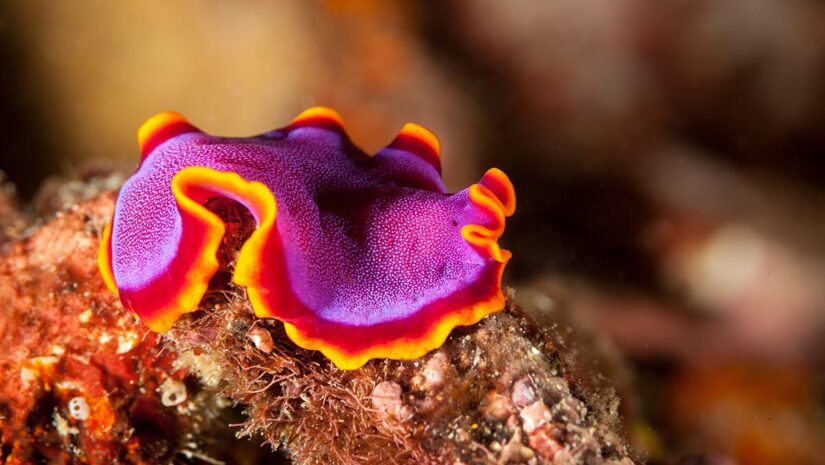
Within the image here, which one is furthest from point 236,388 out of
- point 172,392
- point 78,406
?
point 78,406

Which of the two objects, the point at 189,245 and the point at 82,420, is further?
the point at 82,420

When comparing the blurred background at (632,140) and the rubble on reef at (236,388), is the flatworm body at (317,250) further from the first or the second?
the blurred background at (632,140)

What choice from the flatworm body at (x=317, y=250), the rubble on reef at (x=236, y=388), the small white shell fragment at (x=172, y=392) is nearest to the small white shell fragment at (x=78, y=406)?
the rubble on reef at (x=236, y=388)

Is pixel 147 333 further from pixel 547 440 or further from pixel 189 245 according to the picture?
pixel 547 440

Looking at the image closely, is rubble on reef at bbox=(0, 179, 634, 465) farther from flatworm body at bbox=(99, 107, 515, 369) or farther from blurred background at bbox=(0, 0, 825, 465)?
blurred background at bbox=(0, 0, 825, 465)

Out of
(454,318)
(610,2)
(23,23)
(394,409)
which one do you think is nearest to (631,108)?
(610,2)

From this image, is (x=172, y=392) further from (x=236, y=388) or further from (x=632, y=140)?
(x=632, y=140)
